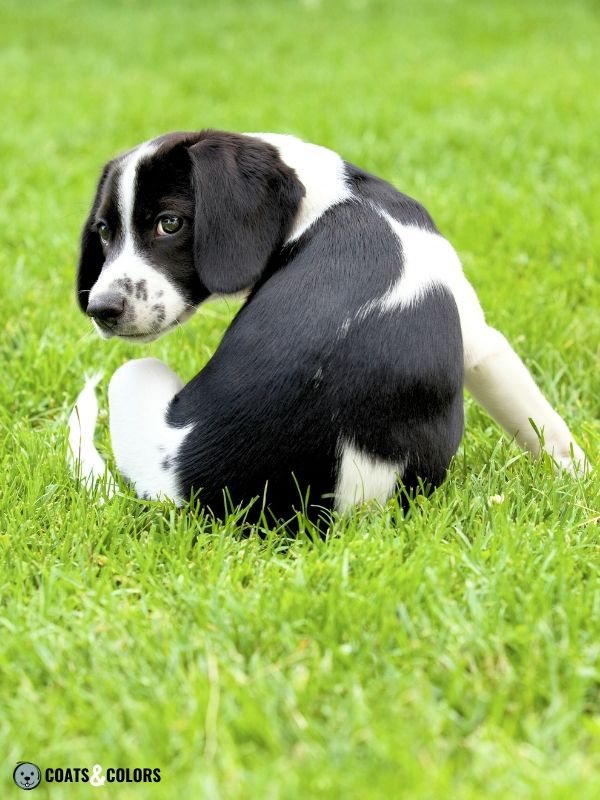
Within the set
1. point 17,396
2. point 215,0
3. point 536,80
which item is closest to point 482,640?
point 17,396

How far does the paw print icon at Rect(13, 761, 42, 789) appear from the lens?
194 centimetres

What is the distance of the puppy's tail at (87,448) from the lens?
3002 mm

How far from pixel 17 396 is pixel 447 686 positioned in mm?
2245

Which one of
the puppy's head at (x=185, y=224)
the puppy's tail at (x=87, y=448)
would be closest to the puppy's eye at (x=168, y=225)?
the puppy's head at (x=185, y=224)

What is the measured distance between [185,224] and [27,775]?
1481mm

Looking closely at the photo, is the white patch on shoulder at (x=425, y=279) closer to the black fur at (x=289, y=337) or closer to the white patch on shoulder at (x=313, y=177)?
the black fur at (x=289, y=337)

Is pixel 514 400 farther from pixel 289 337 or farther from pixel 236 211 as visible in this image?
pixel 236 211

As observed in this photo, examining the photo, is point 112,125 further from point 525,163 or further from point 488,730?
point 488,730

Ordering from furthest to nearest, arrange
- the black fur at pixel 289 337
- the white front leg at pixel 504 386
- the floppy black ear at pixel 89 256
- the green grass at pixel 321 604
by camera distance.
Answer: the floppy black ear at pixel 89 256
the white front leg at pixel 504 386
the black fur at pixel 289 337
the green grass at pixel 321 604

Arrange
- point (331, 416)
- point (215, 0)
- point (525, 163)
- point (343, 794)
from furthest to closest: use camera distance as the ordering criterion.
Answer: point (215, 0)
point (525, 163)
point (331, 416)
point (343, 794)

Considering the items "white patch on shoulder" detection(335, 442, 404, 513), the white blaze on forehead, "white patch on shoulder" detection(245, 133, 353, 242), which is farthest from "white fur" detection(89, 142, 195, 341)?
"white patch on shoulder" detection(335, 442, 404, 513)

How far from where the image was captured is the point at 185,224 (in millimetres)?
2793

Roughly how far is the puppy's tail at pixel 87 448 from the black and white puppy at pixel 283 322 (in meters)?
0.11

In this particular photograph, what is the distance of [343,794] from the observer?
1798mm
